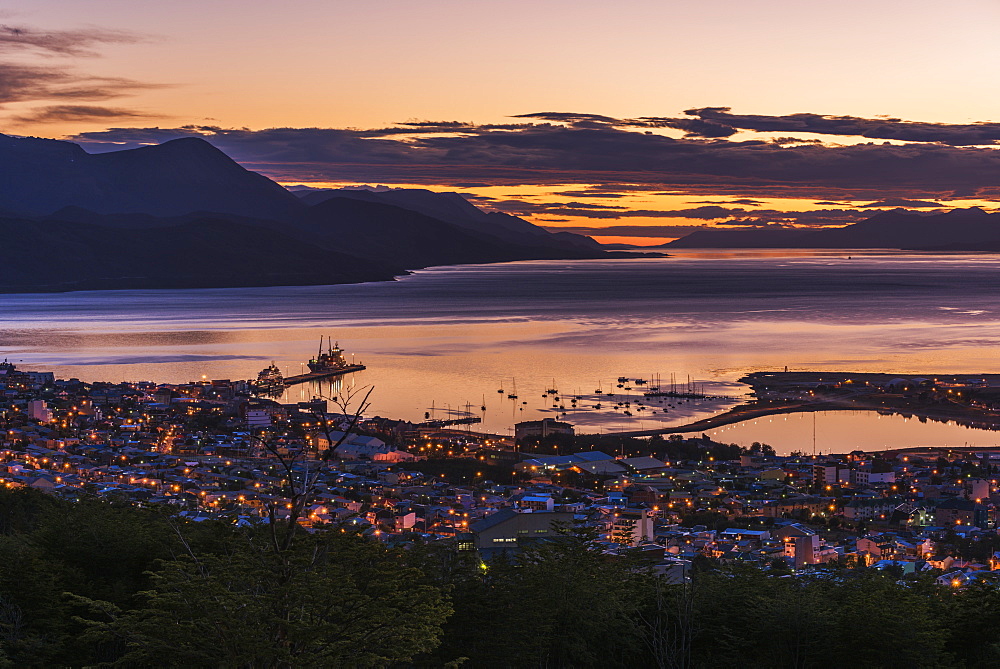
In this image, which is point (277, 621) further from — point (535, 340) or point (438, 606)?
point (535, 340)

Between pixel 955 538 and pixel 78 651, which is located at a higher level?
pixel 78 651

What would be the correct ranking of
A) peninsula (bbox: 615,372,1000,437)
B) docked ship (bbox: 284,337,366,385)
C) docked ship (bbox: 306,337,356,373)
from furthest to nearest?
docked ship (bbox: 306,337,356,373)
docked ship (bbox: 284,337,366,385)
peninsula (bbox: 615,372,1000,437)

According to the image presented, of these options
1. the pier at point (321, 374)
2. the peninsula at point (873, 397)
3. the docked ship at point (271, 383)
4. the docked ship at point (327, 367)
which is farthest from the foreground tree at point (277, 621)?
the pier at point (321, 374)

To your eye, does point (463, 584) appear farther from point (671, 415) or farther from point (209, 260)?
point (209, 260)

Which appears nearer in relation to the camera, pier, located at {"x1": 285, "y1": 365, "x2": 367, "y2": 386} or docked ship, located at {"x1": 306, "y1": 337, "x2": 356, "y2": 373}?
pier, located at {"x1": 285, "y1": 365, "x2": 367, "y2": 386}

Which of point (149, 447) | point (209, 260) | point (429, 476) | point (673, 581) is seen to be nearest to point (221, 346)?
point (149, 447)

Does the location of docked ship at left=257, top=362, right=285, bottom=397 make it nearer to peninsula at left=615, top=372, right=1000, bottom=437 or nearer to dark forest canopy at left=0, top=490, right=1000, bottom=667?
peninsula at left=615, top=372, right=1000, bottom=437

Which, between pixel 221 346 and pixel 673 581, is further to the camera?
pixel 221 346

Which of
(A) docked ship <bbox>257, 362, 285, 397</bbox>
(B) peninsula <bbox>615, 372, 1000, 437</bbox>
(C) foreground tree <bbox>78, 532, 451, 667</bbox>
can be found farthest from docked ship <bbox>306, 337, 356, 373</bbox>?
(C) foreground tree <bbox>78, 532, 451, 667</bbox>
